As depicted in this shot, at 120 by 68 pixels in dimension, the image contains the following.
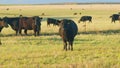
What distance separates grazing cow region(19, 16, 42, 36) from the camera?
28.4 metres

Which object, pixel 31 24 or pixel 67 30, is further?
pixel 31 24

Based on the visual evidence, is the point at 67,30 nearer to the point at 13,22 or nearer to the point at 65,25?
the point at 65,25

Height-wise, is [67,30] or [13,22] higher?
[67,30]

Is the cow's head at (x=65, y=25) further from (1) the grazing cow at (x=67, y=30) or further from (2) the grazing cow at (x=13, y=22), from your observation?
(2) the grazing cow at (x=13, y=22)

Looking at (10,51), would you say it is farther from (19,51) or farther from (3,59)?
(3,59)

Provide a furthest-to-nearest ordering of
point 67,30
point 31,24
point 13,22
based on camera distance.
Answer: point 13,22
point 31,24
point 67,30

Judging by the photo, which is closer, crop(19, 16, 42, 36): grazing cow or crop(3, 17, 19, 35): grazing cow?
crop(19, 16, 42, 36): grazing cow

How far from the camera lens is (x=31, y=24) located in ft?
97.8

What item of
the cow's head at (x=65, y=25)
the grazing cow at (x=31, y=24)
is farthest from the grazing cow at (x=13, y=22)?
the cow's head at (x=65, y=25)

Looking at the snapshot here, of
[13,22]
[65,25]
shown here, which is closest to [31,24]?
[13,22]

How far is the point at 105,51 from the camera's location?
17359 mm

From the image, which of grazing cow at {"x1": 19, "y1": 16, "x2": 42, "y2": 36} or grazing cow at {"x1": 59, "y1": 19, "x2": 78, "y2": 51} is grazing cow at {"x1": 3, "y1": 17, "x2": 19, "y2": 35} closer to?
grazing cow at {"x1": 19, "y1": 16, "x2": 42, "y2": 36}

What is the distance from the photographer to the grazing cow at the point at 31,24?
2842cm

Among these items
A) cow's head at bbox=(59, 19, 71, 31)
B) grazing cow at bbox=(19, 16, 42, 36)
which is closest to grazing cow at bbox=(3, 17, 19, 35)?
grazing cow at bbox=(19, 16, 42, 36)
